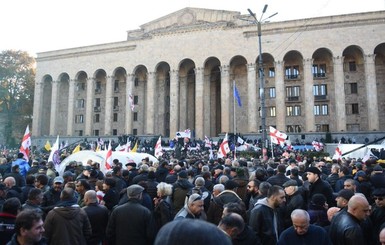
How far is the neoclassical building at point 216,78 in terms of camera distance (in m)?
39.0

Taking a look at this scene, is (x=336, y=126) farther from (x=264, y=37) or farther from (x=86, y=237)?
(x=86, y=237)

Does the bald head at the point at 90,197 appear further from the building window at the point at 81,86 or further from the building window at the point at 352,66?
the building window at the point at 81,86

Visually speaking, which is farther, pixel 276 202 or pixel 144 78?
pixel 144 78

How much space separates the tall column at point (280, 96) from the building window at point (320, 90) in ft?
14.5

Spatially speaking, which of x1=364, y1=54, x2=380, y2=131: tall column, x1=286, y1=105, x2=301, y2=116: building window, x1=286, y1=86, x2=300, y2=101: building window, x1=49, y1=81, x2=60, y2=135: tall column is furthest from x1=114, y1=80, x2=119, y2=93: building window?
x1=364, y1=54, x2=380, y2=131: tall column

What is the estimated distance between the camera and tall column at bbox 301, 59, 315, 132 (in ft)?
128

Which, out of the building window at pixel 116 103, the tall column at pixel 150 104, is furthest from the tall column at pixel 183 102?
the building window at pixel 116 103

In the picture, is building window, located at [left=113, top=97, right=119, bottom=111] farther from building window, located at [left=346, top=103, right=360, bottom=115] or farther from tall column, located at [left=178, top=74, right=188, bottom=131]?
building window, located at [left=346, top=103, right=360, bottom=115]

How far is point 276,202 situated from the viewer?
16.4 ft

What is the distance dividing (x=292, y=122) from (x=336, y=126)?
17.5 ft

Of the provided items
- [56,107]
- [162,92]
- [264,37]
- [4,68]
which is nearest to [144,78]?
[162,92]

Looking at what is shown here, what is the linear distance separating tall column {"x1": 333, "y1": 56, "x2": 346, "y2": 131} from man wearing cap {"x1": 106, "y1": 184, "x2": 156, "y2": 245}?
37.2 meters

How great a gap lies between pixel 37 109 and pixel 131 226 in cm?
5289

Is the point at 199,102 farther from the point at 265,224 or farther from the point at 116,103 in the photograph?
the point at 265,224
